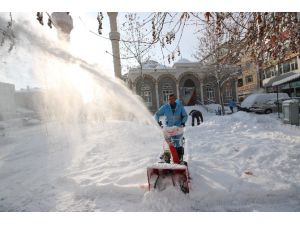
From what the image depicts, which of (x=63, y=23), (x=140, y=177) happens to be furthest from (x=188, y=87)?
(x=140, y=177)

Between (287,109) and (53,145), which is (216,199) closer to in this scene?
(53,145)

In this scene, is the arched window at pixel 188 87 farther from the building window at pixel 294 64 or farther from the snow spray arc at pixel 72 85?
the snow spray arc at pixel 72 85

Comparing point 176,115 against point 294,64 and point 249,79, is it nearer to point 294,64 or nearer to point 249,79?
point 294,64

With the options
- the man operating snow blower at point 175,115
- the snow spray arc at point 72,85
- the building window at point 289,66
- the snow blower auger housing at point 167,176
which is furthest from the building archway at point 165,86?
the snow blower auger housing at point 167,176

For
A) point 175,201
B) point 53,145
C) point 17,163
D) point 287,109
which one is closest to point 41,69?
point 53,145

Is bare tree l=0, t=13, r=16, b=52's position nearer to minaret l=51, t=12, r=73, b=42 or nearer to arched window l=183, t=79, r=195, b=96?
minaret l=51, t=12, r=73, b=42

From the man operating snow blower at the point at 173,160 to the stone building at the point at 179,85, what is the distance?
20680mm

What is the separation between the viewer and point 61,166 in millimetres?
5281

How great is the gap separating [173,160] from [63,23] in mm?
3294

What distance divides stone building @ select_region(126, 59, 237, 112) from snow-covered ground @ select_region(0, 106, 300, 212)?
17954mm

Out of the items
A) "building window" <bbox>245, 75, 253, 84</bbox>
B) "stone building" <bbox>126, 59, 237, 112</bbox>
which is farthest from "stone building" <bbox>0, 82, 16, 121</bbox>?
"building window" <bbox>245, 75, 253, 84</bbox>

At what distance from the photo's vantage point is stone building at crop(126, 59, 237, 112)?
25.0 m

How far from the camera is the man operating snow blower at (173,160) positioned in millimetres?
3295

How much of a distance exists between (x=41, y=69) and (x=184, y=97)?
19806 millimetres
